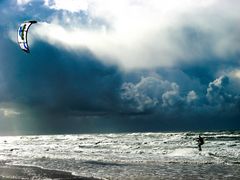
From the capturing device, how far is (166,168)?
97.0 feet

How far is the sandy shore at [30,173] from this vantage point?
25.2 m

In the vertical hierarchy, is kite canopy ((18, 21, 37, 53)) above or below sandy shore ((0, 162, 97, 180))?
above

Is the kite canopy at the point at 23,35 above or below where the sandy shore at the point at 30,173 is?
above

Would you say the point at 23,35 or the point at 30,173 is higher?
the point at 23,35

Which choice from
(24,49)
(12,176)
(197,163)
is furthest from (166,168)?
(24,49)

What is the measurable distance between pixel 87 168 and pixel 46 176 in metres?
5.03

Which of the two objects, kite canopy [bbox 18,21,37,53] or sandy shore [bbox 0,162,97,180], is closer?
sandy shore [bbox 0,162,97,180]

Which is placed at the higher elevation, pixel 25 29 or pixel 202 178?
pixel 25 29

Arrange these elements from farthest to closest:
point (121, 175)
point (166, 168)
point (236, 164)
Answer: point (236, 164) < point (166, 168) < point (121, 175)

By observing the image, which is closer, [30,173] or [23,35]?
[30,173]

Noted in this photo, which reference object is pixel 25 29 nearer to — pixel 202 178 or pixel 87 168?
pixel 87 168

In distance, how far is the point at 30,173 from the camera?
2748cm

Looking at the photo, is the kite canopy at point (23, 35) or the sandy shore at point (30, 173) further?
the kite canopy at point (23, 35)

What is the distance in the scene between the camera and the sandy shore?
2517cm
